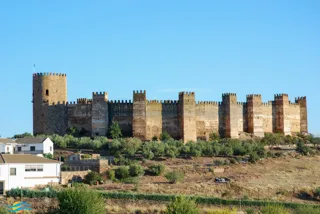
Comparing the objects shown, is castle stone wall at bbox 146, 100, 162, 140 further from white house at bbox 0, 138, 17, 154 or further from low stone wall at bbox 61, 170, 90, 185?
low stone wall at bbox 61, 170, 90, 185

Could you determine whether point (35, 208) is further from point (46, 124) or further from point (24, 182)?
point (46, 124)

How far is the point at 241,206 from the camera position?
121ft

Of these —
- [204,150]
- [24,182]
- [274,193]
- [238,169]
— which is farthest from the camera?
[204,150]

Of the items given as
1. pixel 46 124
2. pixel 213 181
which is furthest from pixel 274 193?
pixel 46 124

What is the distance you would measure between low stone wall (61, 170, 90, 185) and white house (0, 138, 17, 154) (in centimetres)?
800

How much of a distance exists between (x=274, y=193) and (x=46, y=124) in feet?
82.1

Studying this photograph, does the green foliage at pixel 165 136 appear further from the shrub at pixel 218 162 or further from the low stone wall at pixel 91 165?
the low stone wall at pixel 91 165

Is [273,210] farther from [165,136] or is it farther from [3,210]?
[165,136]

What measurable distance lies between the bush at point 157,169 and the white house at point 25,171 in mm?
6636

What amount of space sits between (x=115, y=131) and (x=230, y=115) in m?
11.5

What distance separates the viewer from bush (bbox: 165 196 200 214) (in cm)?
3242

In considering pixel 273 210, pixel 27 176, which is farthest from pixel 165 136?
pixel 273 210

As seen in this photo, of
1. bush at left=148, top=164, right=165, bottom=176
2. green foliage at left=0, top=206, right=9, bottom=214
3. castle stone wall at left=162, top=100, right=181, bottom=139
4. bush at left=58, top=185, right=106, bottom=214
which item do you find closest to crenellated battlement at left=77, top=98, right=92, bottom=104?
castle stone wall at left=162, top=100, right=181, bottom=139

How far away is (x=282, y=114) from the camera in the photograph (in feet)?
220
